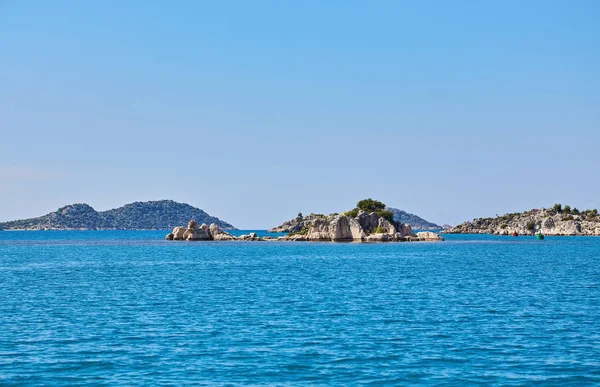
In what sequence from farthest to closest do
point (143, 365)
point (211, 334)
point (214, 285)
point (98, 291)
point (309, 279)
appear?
point (309, 279)
point (214, 285)
point (98, 291)
point (211, 334)
point (143, 365)

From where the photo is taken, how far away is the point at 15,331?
41906 mm

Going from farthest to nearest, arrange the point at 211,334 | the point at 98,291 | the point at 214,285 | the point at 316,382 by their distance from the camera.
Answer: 1. the point at 214,285
2. the point at 98,291
3. the point at 211,334
4. the point at 316,382

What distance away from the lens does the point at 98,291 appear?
218ft

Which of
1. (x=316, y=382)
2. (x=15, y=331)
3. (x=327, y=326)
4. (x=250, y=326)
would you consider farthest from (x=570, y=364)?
(x=15, y=331)

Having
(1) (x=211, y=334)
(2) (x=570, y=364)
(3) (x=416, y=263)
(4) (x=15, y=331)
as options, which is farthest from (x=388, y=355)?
(3) (x=416, y=263)

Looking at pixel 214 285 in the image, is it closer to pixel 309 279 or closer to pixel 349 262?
pixel 309 279

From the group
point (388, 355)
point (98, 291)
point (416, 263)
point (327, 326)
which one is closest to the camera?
point (388, 355)

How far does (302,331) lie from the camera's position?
41.7m

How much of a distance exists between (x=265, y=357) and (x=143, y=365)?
19.4 ft

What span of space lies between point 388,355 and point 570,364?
339 inches

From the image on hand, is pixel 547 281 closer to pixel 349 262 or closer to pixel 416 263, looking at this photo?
pixel 416 263

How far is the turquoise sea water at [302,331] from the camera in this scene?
3130 cm

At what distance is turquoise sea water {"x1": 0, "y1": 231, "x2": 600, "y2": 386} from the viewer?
1232 inches

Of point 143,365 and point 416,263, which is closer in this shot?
point 143,365
